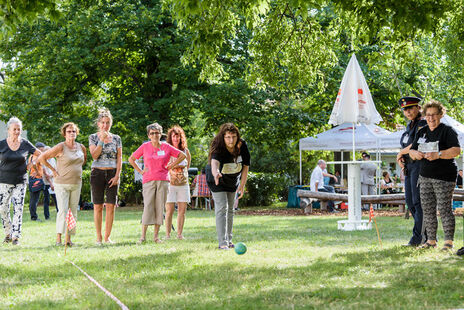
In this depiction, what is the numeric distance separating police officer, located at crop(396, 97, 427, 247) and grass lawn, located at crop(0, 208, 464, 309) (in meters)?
0.43

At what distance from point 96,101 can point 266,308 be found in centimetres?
2112

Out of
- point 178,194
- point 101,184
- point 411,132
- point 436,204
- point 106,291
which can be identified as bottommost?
point 106,291

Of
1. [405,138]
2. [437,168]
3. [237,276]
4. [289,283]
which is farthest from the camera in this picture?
[405,138]

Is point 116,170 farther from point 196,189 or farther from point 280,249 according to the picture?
point 196,189

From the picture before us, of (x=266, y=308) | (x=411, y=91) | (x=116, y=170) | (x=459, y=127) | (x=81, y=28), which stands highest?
(x=81, y=28)

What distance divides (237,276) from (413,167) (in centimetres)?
346

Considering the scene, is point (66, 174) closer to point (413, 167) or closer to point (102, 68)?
point (413, 167)

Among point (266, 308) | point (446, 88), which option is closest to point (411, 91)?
point (446, 88)

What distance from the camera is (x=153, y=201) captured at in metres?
9.39

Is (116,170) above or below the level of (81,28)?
below

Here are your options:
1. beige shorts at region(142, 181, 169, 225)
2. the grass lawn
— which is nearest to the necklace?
the grass lawn

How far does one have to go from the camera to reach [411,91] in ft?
73.4

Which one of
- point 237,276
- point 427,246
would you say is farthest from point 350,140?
point 237,276

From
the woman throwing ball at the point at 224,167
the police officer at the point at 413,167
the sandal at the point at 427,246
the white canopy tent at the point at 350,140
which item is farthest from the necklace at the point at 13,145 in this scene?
the white canopy tent at the point at 350,140
